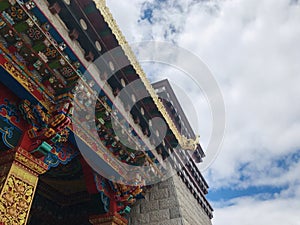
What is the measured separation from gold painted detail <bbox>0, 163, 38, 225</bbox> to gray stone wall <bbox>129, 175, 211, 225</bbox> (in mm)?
3378

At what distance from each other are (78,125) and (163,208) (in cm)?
312

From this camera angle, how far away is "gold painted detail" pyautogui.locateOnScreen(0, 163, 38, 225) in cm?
291

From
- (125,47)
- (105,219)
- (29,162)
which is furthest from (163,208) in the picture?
(125,47)

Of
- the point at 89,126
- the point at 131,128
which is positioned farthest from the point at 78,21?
the point at 131,128

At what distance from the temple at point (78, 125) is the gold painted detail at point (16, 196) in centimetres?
1

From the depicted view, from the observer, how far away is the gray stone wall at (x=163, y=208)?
5883mm

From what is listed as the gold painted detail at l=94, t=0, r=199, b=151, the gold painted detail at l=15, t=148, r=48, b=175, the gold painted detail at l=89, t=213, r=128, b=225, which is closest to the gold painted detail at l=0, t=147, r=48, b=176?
the gold painted detail at l=15, t=148, r=48, b=175

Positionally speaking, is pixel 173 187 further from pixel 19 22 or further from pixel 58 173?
pixel 19 22

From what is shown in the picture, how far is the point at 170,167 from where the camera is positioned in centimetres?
708

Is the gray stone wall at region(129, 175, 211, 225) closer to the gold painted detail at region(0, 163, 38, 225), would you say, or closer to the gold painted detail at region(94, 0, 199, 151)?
the gold painted detail at region(94, 0, 199, 151)

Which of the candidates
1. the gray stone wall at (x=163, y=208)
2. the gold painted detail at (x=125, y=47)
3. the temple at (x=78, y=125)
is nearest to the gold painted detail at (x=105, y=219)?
the temple at (x=78, y=125)

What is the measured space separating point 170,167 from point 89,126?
3.19 metres

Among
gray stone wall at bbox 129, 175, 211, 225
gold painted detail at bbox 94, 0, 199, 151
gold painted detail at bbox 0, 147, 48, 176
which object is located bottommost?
gold painted detail at bbox 0, 147, 48, 176

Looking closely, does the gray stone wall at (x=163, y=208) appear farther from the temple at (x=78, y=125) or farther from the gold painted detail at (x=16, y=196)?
the gold painted detail at (x=16, y=196)
